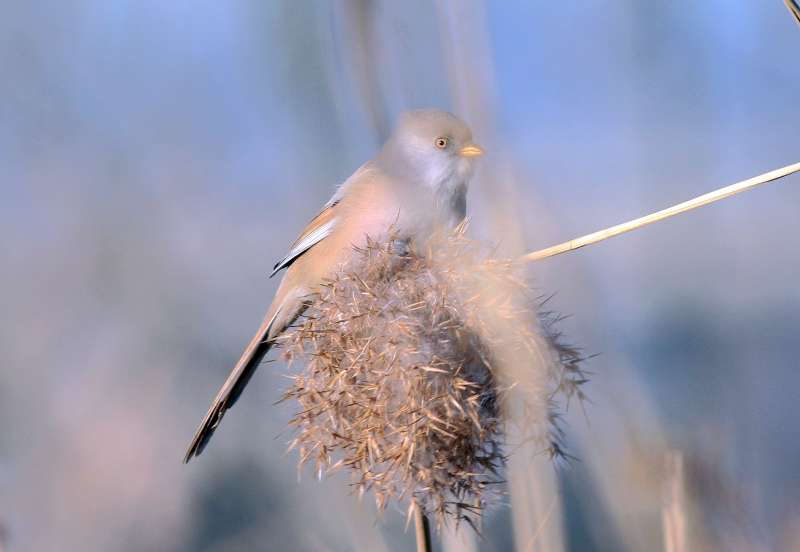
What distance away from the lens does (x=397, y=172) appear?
7.09ft

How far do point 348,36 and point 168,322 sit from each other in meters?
1.42

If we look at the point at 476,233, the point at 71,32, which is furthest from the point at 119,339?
the point at 476,233

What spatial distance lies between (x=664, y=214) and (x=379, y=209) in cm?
101

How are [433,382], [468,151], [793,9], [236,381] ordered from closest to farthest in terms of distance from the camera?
[793,9]
[433,382]
[236,381]
[468,151]

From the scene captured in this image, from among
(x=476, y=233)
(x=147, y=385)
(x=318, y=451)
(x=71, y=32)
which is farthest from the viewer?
(x=147, y=385)

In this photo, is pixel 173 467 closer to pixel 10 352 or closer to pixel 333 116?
pixel 10 352

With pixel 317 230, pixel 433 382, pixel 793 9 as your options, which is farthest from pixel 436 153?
pixel 793 9

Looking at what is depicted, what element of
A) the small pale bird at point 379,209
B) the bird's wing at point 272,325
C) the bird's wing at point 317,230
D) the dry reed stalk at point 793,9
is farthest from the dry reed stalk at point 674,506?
the bird's wing at point 317,230

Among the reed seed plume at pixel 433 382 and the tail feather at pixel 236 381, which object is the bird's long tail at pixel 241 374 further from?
the reed seed plume at pixel 433 382

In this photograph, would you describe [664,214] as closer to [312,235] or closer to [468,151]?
[468,151]

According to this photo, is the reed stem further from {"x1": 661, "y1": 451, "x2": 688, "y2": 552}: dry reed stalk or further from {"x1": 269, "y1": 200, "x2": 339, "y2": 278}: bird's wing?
{"x1": 269, "y1": 200, "x2": 339, "y2": 278}: bird's wing

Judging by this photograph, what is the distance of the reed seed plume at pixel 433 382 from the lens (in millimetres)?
1284

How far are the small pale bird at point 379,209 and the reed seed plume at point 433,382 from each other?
1.76 ft

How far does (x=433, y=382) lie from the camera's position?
131 centimetres
